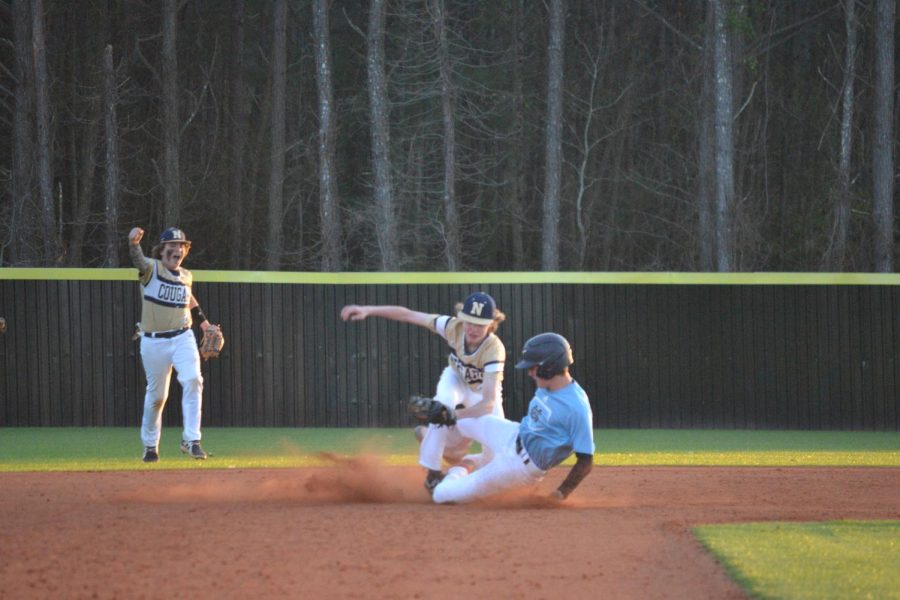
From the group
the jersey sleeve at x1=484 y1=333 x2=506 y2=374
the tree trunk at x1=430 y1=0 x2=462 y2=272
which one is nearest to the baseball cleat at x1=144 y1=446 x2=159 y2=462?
the jersey sleeve at x1=484 y1=333 x2=506 y2=374

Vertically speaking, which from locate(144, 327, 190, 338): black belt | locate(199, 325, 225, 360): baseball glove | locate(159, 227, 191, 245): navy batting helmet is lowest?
locate(199, 325, 225, 360): baseball glove

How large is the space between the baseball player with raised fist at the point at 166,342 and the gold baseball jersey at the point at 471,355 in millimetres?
3653

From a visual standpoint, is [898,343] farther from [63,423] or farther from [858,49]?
[858,49]

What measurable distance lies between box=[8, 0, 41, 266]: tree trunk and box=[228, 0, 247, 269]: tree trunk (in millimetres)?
6772

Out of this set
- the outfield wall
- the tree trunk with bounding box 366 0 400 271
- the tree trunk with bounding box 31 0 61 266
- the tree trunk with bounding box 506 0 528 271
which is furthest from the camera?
the tree trunk with bounding box 506 0 528 271

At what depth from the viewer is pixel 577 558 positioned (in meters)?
7.17

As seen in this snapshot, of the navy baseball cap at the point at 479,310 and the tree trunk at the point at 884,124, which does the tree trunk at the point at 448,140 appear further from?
the navy baseball cap at the point at 479,310

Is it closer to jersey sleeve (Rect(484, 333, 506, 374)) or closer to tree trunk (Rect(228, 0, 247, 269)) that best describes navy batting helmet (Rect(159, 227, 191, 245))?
Answer: jersey sleeve (Rect(484, 333, 506, 374))

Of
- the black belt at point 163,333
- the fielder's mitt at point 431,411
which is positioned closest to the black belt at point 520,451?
the fielder's mitt at point 431,411

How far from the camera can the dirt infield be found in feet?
21.1

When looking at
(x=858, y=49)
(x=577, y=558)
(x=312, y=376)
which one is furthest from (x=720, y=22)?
(x=577, y=558)

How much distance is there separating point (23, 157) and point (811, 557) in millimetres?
26404

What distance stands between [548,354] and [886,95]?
847 inches

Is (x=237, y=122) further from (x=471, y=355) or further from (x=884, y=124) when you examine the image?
(x=471, y=355)
